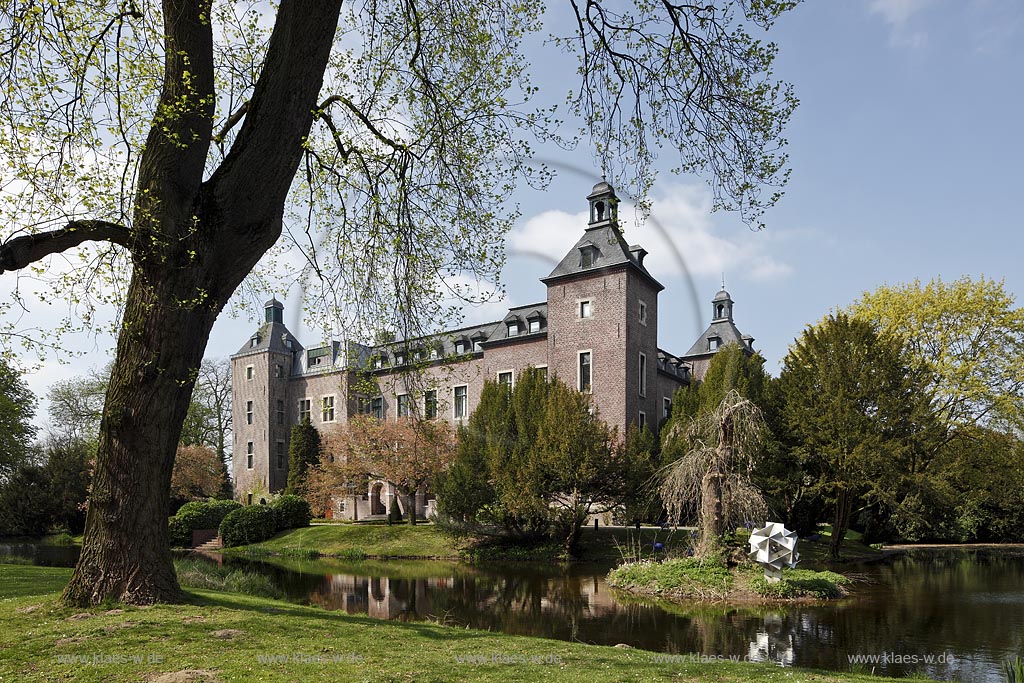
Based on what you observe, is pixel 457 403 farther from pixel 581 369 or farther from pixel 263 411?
pixel 263 411

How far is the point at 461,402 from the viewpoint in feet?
127

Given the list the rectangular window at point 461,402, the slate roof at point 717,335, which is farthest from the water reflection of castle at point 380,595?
the slate roof at point 717,335

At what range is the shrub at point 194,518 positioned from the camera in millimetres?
31281

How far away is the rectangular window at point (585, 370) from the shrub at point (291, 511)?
13.3 m

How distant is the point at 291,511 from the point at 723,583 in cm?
2224

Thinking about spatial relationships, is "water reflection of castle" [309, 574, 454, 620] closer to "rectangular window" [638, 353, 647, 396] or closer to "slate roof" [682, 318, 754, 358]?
"rectangular window" [638, 353, 647, 396]

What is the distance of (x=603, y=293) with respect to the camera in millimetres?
31531

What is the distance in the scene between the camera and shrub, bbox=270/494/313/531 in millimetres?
31812

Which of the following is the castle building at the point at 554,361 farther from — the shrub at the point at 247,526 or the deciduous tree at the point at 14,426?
the deciduous tree at the point at 14,426

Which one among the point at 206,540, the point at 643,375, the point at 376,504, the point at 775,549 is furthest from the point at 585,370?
the point at 206,540

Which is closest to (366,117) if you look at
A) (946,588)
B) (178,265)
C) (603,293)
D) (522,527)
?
(178,265)

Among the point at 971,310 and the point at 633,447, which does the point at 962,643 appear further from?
the point at 971,310

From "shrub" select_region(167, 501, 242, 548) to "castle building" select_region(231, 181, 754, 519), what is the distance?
6.51m

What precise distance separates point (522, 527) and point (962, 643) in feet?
54.1
